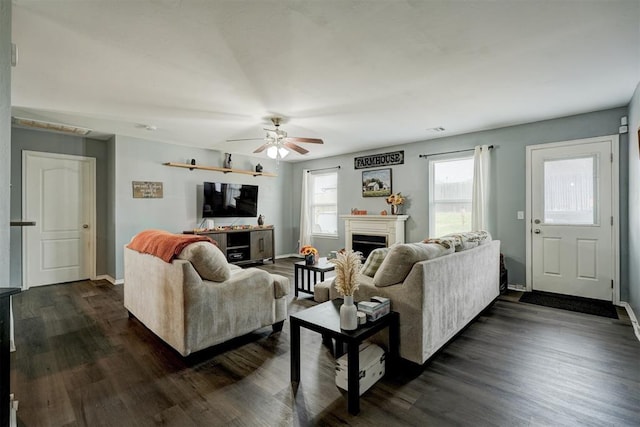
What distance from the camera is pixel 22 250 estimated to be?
4492 millimetres

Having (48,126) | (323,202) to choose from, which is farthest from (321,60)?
(323,202)

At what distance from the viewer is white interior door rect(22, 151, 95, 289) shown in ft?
15.0

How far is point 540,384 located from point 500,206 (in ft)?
10.2

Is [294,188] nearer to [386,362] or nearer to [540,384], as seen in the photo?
[386,362]

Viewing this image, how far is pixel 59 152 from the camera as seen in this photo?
4809mm

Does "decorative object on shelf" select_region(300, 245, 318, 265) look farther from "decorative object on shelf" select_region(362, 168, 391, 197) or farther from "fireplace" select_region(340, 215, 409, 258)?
"decorative object on shelf" select_region(362, 168, 391, 197)

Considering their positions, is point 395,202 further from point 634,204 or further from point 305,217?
point 634,204

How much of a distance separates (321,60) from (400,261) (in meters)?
1.77

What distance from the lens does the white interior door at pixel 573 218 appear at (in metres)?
3.75

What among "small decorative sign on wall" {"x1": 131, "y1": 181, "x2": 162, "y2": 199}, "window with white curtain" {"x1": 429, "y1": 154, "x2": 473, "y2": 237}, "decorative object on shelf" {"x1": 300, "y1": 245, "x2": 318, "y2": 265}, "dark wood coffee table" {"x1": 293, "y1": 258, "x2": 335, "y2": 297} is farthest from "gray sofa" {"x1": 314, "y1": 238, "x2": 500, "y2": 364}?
"small decorative sign on wall" {"x1": 131, "y1": 181, "x2": 162, "y2": 199}

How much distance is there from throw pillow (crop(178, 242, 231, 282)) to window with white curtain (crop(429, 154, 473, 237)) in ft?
13.0

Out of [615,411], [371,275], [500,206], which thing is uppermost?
[500,206]

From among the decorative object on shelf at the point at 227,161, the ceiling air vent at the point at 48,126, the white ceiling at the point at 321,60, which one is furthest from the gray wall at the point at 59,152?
the decorative object on shelf at the point at 227,161

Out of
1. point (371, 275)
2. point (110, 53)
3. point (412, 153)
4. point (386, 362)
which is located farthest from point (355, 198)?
point (110, 53)
